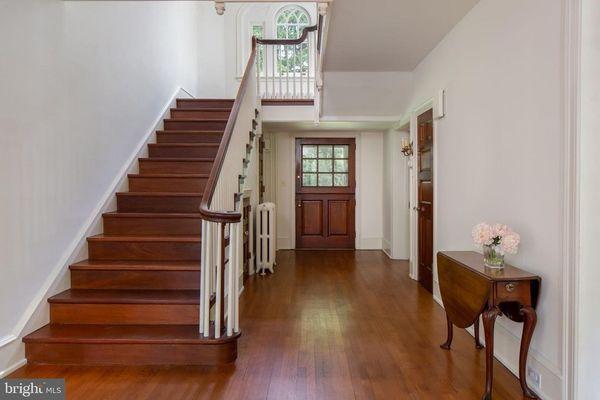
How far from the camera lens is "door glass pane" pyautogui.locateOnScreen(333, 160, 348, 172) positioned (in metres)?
6.36

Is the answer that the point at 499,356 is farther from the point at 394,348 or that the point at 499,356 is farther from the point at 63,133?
the point at 63,133

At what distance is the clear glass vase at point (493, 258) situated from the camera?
1980 millimetres

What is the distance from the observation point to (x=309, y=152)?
636cm

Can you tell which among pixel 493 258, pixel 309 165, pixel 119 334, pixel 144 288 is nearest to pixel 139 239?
pixel 144 288

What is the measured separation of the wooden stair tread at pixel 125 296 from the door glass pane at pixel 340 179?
4.06 meters

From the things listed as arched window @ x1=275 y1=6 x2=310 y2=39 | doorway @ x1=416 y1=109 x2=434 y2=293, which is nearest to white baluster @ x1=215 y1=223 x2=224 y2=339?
doorway @ x1=416 y1=109 x2=434 y2=293

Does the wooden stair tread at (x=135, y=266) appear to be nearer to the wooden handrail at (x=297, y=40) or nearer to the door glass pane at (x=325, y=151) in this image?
the wooden handrail at (x=297, y=40)

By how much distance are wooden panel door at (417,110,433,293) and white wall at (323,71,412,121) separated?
55cm

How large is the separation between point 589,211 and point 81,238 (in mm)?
3216

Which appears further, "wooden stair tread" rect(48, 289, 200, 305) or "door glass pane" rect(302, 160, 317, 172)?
"door glass pane" rect(302, 160, 317, 172)

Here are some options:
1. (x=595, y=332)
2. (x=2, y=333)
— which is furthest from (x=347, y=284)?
(x=2, y=333)

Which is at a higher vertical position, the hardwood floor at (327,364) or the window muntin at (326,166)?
the window muntin at (326,166)

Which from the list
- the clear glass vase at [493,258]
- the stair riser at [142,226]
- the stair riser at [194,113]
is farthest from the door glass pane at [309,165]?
the clear glass vase at [493,258]

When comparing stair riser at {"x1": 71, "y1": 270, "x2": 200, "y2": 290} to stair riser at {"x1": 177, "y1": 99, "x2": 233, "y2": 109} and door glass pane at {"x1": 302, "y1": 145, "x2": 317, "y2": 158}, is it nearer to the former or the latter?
stair riser at {"x1": 177, "y1": 99, "x2": 233, "y2": 109}
